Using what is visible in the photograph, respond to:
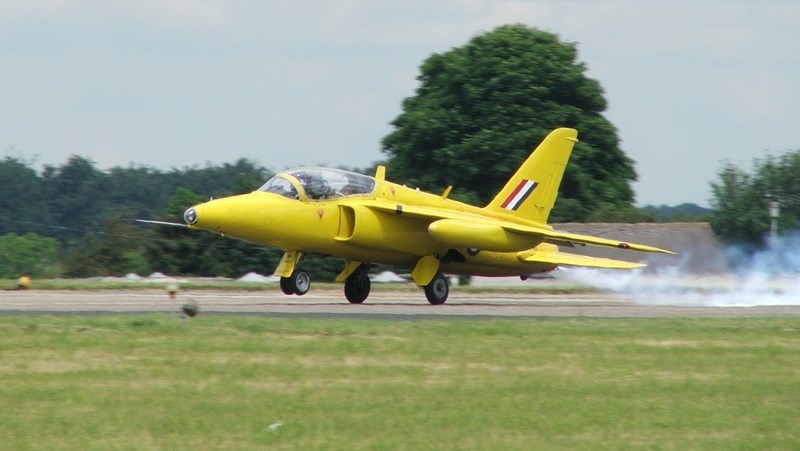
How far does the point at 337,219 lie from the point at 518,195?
4815 mm

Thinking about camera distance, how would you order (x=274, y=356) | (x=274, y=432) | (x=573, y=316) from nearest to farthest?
(x=274, y=432) < (x=274, y=356) < (x=573, y=316)

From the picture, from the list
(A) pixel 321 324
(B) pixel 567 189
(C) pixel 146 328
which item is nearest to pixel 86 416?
(C) pixel 146 328

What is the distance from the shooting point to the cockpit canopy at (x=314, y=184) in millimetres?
22906

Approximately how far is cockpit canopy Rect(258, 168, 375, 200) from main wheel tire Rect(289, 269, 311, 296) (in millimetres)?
1568

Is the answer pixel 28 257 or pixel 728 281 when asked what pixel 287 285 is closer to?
pixel 728 281

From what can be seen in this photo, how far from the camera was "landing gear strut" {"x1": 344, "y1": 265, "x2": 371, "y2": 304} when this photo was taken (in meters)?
24.4

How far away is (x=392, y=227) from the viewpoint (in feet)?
78.5

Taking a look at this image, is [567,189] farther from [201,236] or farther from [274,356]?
[274,356]

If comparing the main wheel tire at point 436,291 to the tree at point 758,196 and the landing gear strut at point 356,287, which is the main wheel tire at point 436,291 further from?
the tree at point 758,196

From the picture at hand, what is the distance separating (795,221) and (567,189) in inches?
648

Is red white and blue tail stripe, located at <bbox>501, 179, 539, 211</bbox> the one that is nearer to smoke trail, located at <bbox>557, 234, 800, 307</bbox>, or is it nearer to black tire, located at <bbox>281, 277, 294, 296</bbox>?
smoke trail, located at <bbox>557, 234, 800, 307</bbox>

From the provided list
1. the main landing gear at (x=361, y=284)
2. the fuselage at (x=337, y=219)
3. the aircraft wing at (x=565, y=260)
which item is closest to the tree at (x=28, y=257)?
the main landing gear at (x=361, y=284)

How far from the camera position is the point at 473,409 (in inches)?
426

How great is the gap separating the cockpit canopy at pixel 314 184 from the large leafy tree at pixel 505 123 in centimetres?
2828
